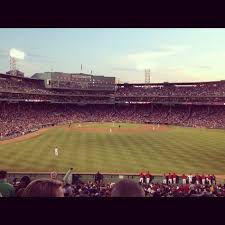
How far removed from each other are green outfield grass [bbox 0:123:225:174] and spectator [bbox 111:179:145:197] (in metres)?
21.1

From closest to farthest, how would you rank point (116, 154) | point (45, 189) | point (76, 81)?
point (45, 189), point (116, 154), point (76, 81)

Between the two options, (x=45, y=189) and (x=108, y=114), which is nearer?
(x=45, y=189)

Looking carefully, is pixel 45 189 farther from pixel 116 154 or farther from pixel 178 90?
pixel 178 90

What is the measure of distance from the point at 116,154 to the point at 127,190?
27251 millimetres

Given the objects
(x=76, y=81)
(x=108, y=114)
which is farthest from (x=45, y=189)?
(x=76, y=81)

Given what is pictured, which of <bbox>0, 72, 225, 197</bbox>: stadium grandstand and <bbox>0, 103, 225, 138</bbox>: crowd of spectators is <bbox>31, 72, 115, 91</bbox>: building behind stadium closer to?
<bbox>0, 72, 225, 197</bbox>: stadium grandstand

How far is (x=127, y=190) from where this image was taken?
3422 millimetres

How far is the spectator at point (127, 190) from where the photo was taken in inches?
135

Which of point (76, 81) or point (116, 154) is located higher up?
point (76, 81)

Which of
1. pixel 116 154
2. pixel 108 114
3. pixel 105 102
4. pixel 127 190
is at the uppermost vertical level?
pixel 105 102

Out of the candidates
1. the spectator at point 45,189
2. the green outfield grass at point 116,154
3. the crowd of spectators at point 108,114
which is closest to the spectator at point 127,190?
the spectator at point 45,189

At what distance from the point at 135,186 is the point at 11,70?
9401 centimetres

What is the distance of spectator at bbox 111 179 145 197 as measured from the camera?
3422mm
